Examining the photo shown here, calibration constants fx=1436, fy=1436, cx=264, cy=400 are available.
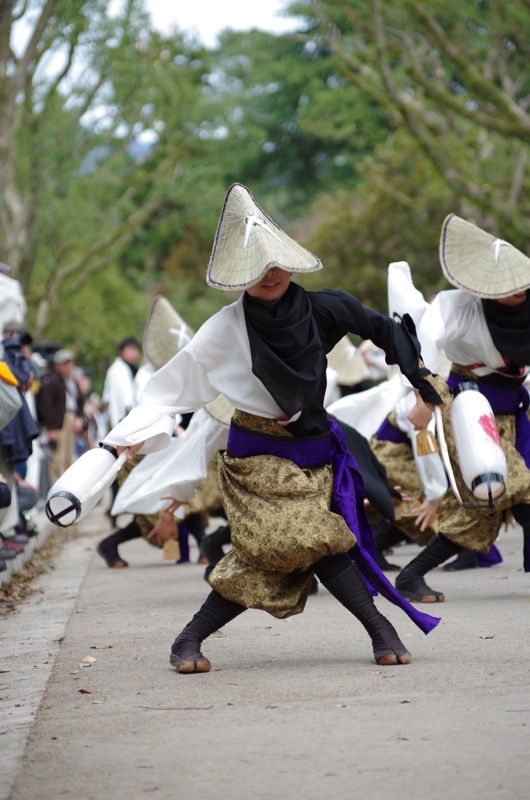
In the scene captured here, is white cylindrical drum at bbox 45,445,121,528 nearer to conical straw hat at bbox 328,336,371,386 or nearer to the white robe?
the white robe

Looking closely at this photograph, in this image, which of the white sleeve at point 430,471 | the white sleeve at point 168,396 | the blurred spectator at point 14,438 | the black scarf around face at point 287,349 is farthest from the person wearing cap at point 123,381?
the black scarf around face at point 287,349

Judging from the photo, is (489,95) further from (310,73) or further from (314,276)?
(310,73)

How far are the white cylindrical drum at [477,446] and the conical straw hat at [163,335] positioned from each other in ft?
14.2

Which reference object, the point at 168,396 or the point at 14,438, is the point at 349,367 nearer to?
the point at 14,438

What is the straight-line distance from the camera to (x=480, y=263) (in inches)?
286

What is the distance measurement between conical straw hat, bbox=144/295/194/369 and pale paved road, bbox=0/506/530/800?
10.0ft

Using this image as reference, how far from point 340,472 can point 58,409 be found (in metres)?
12.7

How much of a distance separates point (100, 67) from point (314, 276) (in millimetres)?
10215

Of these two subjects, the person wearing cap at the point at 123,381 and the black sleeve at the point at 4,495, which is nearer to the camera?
the black sleeve at the point at 4,495

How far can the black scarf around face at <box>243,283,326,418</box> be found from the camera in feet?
18.5

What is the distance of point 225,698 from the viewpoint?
527 centimetres

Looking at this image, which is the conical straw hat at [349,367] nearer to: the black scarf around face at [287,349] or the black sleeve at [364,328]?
the black sleeve at [364,328]

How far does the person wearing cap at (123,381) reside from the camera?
1430 centimetres

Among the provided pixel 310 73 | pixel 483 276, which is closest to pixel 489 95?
pixel 483 276
